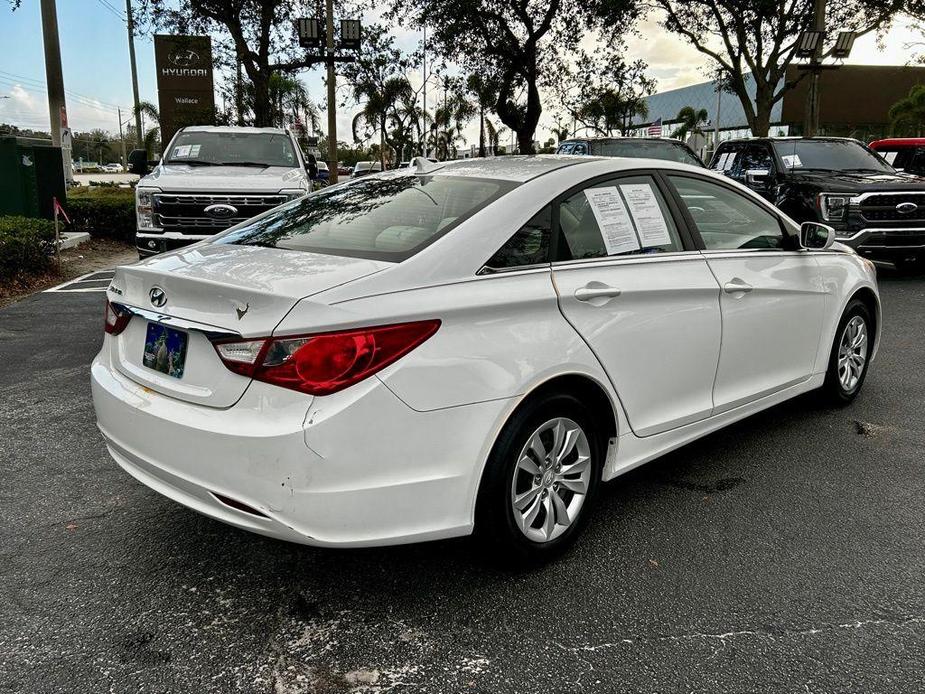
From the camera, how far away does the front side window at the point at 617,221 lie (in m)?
3.24

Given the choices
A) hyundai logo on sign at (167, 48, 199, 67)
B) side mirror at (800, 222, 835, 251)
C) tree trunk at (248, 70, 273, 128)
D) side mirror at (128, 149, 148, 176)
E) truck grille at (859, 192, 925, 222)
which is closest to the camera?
side mirror at (800, 222, 835, 251)

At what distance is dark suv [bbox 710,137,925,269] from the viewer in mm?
9766

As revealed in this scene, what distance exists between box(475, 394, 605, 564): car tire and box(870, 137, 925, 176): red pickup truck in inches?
590

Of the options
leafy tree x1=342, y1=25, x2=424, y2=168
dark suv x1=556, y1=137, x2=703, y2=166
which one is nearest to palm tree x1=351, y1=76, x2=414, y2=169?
leafy tree x1=342, y1=25, x2=424, y2=168

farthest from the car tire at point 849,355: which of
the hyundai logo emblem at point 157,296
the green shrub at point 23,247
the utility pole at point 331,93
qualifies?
the utility pole at point 331,93

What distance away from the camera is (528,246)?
120 inches

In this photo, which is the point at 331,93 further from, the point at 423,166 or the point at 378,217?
the point at 378,217

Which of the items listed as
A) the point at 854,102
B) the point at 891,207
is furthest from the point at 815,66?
the point at 854,102

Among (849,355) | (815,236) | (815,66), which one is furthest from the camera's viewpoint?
(815,66)

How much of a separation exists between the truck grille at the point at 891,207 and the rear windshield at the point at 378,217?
798 centimetres

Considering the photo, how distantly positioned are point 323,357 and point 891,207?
31.2 ft

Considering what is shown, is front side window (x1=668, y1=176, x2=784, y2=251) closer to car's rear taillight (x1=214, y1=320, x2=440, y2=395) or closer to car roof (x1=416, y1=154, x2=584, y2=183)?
car roof (x1=416, y1=154, x2=584, y2=183)

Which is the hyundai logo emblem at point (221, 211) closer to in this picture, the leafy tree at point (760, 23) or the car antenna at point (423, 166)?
the car antenna at point (423, 166)

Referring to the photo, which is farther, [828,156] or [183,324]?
[828,156]
